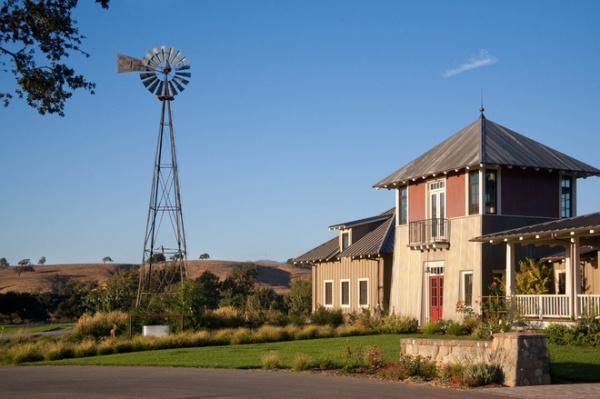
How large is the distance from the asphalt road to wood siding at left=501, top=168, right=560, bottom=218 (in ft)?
48.8

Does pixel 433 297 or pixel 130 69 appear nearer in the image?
pixel 433 297

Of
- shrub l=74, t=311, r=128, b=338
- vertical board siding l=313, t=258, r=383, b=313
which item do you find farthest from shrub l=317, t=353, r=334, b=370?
vertical board siding l=313, t=258, r=383, b=313

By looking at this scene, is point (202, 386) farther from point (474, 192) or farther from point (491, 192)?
point (491, 192)

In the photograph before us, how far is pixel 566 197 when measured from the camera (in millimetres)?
32125

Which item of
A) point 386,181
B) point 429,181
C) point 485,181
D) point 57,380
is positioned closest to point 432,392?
point 57,380

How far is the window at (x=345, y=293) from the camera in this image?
39938mm

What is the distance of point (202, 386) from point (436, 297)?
17965mm

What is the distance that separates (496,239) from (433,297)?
657 centimetres

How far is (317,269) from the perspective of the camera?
142 ft

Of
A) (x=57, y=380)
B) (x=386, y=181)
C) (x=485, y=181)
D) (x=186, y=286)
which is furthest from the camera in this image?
(x=386, y=181)

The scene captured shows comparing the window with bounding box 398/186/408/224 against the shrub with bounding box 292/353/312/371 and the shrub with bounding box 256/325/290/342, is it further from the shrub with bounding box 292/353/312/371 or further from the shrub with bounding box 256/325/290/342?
the shrub with bounding box 292/353/312/371

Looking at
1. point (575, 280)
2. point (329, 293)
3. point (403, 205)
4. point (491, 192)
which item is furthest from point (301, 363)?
point (329, 293)

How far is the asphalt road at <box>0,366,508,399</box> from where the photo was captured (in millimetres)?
15109

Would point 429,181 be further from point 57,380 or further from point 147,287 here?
point 57,380
